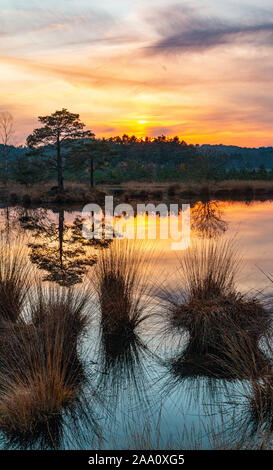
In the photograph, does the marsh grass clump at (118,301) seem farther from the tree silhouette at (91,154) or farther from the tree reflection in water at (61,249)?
the tree silhouette at (91,154)

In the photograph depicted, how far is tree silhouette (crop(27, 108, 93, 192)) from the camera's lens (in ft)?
123

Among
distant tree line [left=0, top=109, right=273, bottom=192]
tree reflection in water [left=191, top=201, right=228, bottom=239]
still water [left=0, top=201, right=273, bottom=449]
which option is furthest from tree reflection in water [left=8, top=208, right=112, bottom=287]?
distant tree line [left=0, top=109, right=273, bottom=192]

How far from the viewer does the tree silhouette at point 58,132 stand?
3756 cm

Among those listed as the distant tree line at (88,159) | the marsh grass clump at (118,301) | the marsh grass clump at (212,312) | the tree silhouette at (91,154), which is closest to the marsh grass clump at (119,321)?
the marsh grass clump at (118,301)

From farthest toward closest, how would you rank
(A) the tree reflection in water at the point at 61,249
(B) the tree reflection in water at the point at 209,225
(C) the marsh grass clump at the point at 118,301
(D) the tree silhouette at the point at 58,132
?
(D) the tree silhouette at the point at 58,132
(B) the tree reflection in water at the point at 209,225
(A) the tree reflection in water at the point at 61,249
(C) the marsh grass clump at the point at 118,301

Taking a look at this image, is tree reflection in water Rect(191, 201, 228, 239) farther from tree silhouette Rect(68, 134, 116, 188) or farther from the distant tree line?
tree silhouette Rect(68, 134, 116, 188)

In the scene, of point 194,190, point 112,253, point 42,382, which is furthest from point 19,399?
point 194,190

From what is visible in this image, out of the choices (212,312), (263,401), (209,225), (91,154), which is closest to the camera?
A: (263,401)

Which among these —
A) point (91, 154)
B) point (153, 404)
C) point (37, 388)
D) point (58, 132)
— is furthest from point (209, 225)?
point (91, 154)

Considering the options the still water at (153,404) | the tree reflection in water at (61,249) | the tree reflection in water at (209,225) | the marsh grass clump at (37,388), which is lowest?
the still water at (153,404)

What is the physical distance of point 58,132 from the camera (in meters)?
38.4

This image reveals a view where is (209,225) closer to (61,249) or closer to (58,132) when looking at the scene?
(61,249)

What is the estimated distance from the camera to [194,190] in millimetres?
38531
